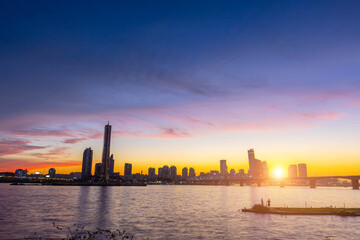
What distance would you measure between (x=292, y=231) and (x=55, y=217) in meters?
55.1

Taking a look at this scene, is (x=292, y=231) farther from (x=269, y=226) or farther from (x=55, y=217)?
(x=55, y=217)

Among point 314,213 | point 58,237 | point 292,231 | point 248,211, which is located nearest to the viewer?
point 58,237

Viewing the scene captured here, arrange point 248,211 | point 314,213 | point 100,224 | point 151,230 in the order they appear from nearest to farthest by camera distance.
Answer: point 151,230 < point 100,224 < point 314,213 < point 248,211

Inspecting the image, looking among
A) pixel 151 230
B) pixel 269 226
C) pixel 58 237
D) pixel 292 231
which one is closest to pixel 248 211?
pixel 269 226

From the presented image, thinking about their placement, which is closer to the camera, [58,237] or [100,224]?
[58,237]

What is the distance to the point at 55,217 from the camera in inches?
2468

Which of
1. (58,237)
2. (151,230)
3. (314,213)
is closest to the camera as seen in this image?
(58,237)

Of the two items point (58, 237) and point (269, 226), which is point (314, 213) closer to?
point (269, 226)

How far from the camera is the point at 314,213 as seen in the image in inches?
2350

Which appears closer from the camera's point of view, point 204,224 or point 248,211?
point 204,224

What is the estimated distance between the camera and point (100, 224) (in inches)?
2098

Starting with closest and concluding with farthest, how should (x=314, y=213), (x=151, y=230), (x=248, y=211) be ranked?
(x=151, y=230) → (x=314, y=213) → (x=248, y=211)

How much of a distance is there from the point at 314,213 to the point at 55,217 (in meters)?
64.1

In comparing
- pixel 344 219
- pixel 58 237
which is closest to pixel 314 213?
pixel 344 219
